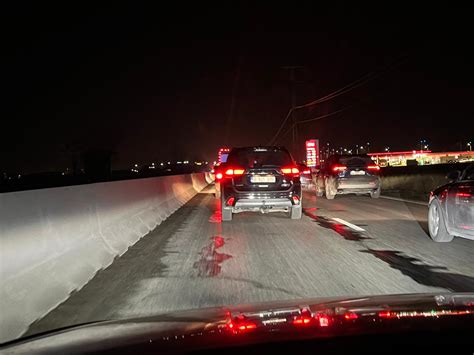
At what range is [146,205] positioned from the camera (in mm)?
13859

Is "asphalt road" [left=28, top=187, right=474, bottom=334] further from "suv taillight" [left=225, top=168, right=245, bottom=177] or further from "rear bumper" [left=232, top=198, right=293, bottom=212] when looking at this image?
"suv taillight" [left=225, top=168, right=245, bottom=177]

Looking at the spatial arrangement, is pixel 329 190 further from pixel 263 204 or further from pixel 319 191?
pixel 263 204

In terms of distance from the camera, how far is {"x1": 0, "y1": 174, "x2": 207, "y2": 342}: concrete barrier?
5.32 m

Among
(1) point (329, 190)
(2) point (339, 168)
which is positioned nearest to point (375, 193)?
(1) point (329, 190)

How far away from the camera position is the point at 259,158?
1378 centimetres

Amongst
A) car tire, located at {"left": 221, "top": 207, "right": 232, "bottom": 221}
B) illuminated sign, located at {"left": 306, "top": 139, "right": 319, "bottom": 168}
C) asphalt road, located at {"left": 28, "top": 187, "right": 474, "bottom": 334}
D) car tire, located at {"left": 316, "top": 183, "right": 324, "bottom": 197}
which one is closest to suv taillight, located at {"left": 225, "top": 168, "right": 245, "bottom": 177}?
car tire, located at {"left": 221, "top": 207, "right": 232, "bottom": 221}

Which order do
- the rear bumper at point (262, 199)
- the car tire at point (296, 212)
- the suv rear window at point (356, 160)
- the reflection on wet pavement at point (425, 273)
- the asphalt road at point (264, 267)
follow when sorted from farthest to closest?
the suv rear window at point (356, 160) → the car tire at point (296, 212) → the rear bumper at point (262, 199) → the reflection on wet pavement at point (425, 273) → the asphalt road at point (264, 267)

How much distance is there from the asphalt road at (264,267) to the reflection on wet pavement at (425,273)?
0.5 inches

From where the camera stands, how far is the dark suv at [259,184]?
43.2 ft

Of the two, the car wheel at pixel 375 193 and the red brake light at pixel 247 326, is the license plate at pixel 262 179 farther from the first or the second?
the red brake light at pixel 247 326

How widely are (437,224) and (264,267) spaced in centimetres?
374

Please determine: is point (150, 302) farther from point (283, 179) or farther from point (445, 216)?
point (283, 179)

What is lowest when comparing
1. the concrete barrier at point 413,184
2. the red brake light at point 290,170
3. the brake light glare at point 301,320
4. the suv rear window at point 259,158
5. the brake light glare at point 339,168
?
the concrete barrier at point 413,184

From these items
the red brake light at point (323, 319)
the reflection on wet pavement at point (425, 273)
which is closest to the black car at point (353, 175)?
the reflection on wet pavement at point (425, 273)
